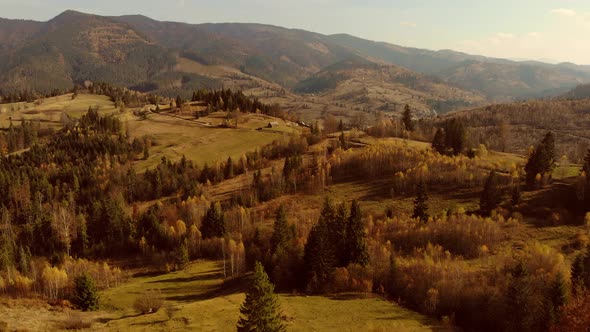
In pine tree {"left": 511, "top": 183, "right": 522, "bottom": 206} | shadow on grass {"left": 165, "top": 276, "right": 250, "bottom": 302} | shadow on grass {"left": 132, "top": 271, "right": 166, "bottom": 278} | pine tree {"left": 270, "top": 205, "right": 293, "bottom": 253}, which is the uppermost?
pine tree {"left": 511, "top": 183, "right": 522, "bottom": 206}

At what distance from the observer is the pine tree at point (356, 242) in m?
84.4

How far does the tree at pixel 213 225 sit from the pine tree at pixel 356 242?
53.5m

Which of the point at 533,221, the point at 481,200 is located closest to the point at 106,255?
the point at 481,200

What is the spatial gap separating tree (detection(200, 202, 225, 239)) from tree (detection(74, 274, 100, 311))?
46.4 meters

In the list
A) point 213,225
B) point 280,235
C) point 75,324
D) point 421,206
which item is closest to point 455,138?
point 421,206

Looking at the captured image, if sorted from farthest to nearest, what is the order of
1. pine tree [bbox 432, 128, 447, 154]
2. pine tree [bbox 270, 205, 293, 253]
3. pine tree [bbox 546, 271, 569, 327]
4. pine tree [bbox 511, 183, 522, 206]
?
pine tree [bbox 432, 128, 447, 154], pine tree [bbox 511, 183, 522, 206], pine tree [bbox 270, 205, 293, 253], pine tree [bbox 546, 271, 569, 327]

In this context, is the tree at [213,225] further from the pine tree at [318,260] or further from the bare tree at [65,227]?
the pine tree at [318,260]

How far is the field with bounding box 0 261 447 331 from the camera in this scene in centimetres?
6362

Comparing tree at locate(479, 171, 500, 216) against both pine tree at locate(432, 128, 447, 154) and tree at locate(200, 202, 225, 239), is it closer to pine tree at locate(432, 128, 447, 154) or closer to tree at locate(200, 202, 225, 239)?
pine tree at locate(432, 128, 447, 154)

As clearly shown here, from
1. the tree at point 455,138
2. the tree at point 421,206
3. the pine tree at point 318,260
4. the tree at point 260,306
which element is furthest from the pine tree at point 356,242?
the tree at point 455,138

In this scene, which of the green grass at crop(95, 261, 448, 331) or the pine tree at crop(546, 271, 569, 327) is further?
the green grass at crop(95, 261, 448, 331)

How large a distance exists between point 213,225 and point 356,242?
5848 cm

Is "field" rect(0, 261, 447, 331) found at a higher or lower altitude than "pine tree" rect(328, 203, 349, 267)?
lower

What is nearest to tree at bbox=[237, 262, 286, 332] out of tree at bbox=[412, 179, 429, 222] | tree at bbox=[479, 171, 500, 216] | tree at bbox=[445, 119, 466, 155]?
tree at bbox=[412, 179, 429, 222]
